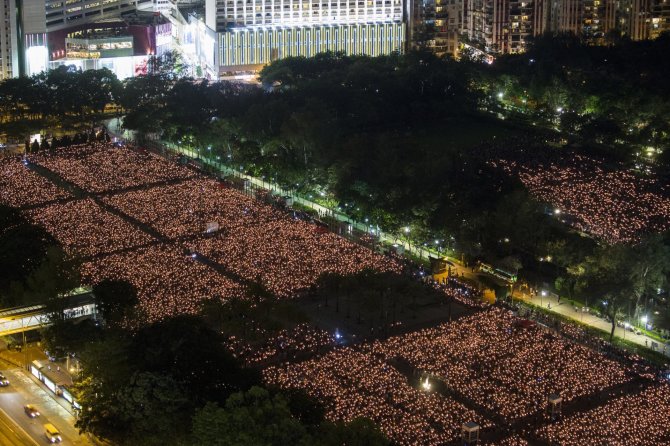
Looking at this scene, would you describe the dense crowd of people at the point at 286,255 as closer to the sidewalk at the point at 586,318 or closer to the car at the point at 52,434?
Answer: the sidewalk at the point at 586,318

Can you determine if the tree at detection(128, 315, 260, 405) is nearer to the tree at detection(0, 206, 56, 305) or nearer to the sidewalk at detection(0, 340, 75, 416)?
the sidewalk at detection(0, 340, 75, 416)

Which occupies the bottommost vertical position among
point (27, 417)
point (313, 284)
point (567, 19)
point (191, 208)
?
point (27, 417)

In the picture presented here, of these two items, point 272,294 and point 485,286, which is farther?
point 485,286

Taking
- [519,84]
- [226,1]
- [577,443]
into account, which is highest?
[226,1]

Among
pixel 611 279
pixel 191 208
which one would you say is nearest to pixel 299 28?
pixel 191 208

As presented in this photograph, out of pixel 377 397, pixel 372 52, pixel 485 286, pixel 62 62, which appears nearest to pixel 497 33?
pixel 372 52

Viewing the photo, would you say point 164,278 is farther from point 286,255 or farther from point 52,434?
point 52,434

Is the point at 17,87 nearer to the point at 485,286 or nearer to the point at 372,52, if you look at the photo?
the point at 372,52
